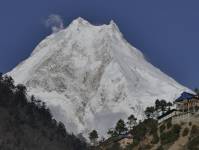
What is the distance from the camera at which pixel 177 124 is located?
14975 centimetres

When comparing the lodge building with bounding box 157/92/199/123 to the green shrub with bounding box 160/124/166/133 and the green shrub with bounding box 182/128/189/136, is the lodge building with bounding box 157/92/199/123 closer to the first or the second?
the green shrub with bounding box 160/124/166/133

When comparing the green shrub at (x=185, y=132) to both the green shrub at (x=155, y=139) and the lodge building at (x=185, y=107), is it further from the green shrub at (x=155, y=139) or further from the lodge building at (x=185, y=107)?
the green shrub at (x=155, y=139)

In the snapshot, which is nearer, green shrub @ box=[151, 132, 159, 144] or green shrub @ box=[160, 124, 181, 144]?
green shrub @ box=[160, 124, 181, 144]

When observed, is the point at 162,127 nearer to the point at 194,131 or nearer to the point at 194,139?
the point at 194,131

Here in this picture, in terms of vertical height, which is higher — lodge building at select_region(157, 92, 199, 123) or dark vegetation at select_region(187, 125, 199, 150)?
lodge building at select_region(157, 92, 199, 123)

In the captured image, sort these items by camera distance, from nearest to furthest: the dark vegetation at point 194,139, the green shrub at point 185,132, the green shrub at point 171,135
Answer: the dark vegetation at point 194,139, the green shrub at point 185,132, the green shrub at point 171,135

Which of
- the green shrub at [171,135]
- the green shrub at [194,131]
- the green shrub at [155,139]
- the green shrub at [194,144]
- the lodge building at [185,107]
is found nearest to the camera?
the green shrub at [194,144]

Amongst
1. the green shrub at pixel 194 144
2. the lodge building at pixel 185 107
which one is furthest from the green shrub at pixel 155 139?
the green shrub at pixel 194 144

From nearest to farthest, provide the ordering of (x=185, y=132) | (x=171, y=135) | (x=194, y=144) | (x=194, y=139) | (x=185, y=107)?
(x=194, y=144) → (x=194, y=139) → (x=185, y=132) → (x=171, y=135) → (x=185, y=107)

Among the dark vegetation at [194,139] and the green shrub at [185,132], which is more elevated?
the green shrub at [185,132]

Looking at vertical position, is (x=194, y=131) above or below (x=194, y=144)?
above

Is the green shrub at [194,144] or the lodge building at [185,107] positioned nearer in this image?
the green shrub at [194,144]

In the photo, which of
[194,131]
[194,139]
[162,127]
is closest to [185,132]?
[194,131]

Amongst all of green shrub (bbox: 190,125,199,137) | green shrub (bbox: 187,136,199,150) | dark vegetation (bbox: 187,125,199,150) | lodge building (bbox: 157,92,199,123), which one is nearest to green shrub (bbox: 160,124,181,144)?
lodge building (bbox: 157,92,199,123)
